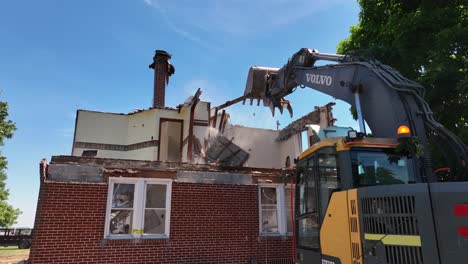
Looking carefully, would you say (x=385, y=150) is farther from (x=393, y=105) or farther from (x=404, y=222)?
(x=404, y=222)

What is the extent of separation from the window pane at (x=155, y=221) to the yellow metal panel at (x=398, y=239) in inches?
262

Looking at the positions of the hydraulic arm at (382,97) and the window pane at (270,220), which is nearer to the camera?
the hydraulic arm at (382,97)

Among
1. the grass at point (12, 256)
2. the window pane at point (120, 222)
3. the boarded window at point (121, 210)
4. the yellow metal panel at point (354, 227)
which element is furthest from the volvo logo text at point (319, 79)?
the grass at point (12, 256)

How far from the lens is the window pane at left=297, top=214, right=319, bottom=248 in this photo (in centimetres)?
541

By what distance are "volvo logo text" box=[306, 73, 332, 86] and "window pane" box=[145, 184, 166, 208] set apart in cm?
493

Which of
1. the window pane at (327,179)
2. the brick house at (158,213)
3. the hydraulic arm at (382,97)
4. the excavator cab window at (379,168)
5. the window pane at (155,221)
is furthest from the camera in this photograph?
the window pane at (155,221)

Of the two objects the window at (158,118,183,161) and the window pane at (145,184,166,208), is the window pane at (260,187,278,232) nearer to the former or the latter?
the window pane at (145,184,166,208)

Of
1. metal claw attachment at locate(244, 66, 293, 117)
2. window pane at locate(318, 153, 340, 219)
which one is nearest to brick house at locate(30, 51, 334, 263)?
metal claw attachment at locate(244, 66, 293, 117)

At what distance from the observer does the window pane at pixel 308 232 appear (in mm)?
5414

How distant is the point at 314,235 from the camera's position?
5.46 meters

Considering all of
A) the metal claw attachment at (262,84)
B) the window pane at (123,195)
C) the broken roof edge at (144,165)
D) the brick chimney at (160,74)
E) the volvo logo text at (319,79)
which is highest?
the brick chimney at (160,74)

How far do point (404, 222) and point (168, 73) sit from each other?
592 inches

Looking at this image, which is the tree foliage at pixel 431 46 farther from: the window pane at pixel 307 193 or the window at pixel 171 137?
the window at pixel 171 137

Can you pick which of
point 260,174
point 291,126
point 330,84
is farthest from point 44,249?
point 291,126
